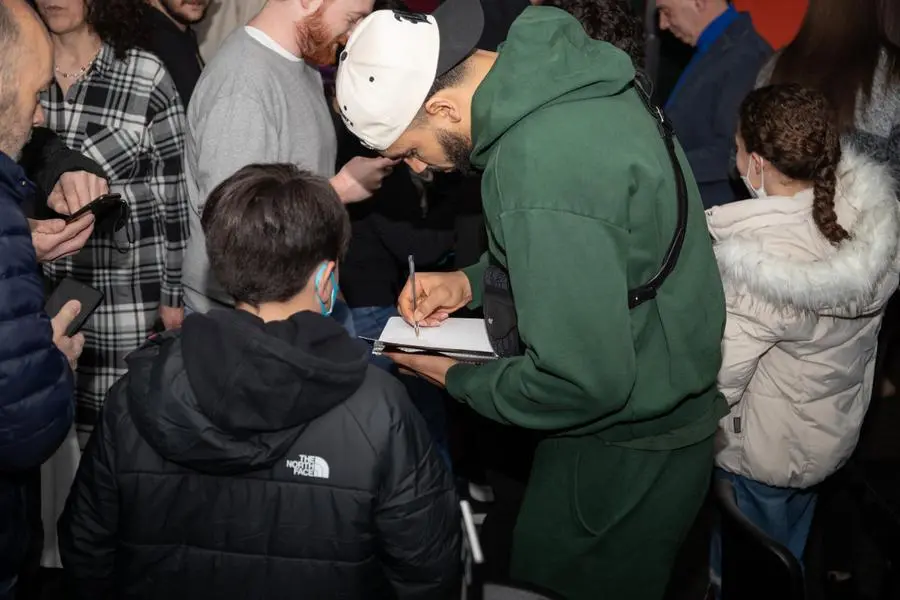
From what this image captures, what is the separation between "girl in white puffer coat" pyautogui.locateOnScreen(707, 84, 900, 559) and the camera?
2.48m

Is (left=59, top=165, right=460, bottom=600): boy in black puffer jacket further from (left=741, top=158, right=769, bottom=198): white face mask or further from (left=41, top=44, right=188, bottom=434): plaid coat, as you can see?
(left=741, top=158, right=769, bottom=198): white face mask

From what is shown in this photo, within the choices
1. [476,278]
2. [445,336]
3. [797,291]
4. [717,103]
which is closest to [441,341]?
[445,336]

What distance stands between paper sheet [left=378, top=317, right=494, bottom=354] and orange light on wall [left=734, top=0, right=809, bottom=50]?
3.27 m

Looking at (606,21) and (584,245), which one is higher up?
(606,21)

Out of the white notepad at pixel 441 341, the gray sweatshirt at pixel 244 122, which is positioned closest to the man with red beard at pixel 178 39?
the gray sweatshirt at pixel 244 122

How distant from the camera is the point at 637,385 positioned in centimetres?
188

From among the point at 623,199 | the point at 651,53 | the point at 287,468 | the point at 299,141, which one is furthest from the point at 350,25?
the point at 651,53

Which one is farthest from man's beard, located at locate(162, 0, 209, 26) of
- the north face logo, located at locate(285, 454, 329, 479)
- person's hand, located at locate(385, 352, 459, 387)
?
the north face logo, located at locate(285, 454, 329, 479)

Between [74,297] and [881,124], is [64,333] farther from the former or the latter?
[881,124]

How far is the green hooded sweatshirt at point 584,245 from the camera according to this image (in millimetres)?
1675

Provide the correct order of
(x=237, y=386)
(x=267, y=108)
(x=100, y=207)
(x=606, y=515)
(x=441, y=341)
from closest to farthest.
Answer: (x=237, y=386)
(x=606, y=515)
(x=441, y=341)
(x=100, y=207)
(x=267, y=108)

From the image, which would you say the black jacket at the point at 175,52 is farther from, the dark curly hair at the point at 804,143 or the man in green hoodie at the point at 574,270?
the dark curly hair at the point at 804,143

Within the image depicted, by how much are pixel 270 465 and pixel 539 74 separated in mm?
861

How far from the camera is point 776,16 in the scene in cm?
493
